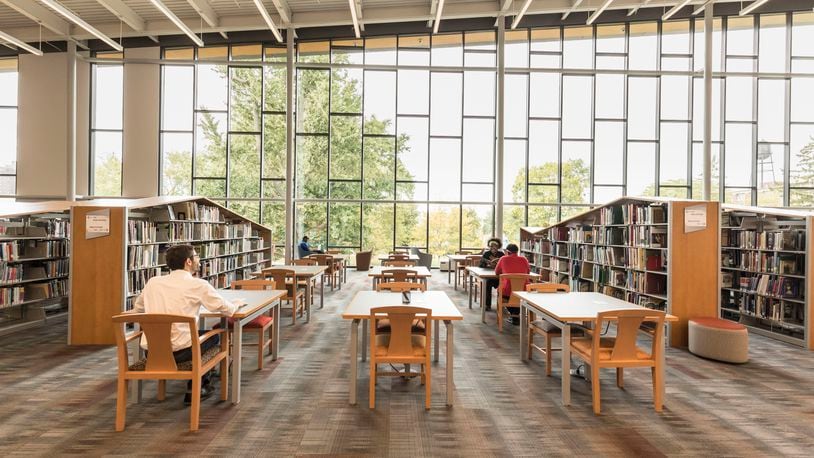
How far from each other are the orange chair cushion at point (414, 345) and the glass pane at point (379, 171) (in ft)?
33.6

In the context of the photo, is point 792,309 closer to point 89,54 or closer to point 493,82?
point 493,82

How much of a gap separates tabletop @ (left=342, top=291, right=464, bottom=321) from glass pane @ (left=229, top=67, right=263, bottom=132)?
10.8 meters

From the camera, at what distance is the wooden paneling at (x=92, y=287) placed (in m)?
5.69

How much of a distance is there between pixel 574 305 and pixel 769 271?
14.7 ft

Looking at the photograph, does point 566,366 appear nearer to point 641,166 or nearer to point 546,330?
point 546,330

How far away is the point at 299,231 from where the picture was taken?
1442cm

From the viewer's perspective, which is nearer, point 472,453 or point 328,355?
point 472,453

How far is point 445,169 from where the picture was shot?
561 inches

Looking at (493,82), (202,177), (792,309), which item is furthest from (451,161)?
(792,309)

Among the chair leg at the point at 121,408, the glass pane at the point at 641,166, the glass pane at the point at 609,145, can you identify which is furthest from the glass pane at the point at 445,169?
the chair leg at the point at 121,408

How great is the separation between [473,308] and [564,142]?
7513 millimetres

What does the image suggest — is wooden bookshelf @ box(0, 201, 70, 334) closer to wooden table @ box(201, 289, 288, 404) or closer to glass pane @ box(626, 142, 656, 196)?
wooden table @ box(201, 289, 288, 404)

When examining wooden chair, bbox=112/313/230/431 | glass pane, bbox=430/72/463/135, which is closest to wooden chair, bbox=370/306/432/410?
wooden chair, bbox=112/313/230/431

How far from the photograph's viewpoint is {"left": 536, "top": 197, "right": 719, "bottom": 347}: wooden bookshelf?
5977 mm
